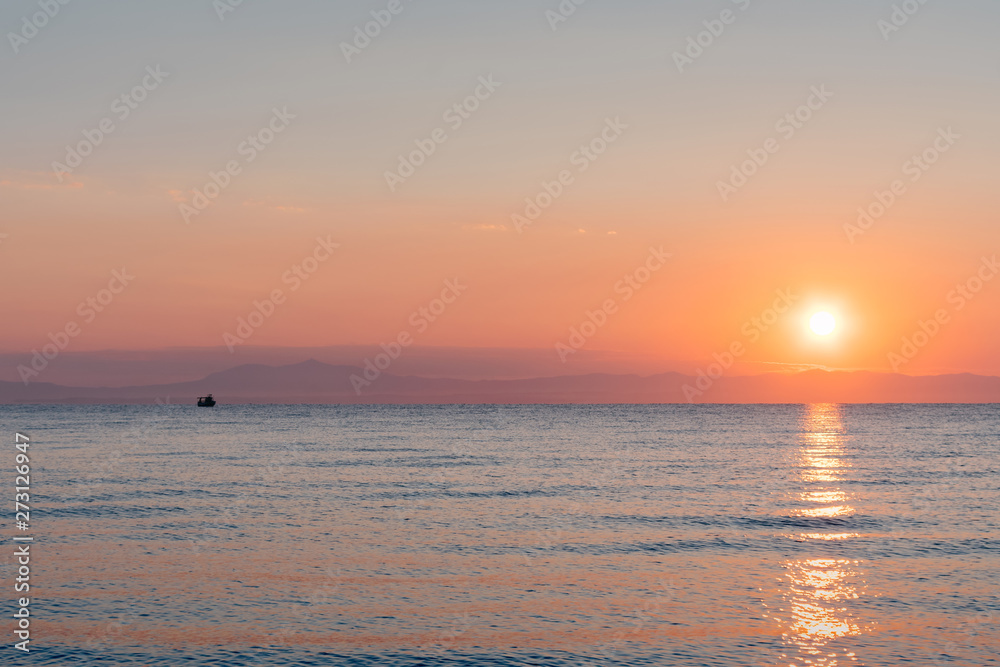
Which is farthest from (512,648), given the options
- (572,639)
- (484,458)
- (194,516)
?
(484,458)

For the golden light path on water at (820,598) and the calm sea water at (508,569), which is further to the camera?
the calm sea water at (508,569)

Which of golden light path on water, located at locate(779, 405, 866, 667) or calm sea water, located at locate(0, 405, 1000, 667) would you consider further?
calm sea water, located at locate(0, 405, 1000, 667)

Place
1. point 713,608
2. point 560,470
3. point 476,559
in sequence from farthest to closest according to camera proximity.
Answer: point 560,470 < point 476,559 < point 713,608

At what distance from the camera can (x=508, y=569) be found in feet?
101

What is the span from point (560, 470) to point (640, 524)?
1172 inches

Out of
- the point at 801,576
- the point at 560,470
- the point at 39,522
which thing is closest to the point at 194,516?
the point at 39,522

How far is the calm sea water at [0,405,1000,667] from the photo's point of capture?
22078 mm

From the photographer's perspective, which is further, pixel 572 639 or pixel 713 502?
pixel 713 502

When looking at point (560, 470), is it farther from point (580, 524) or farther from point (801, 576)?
point (801, 576)

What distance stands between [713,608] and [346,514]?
76.8ft

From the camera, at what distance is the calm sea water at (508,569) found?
72.4ft

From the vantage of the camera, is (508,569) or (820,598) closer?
(820,598)

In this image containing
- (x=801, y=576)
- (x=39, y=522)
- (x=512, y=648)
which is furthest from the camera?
(x=39, y=522)

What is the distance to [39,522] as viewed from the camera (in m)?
A: 40.3
